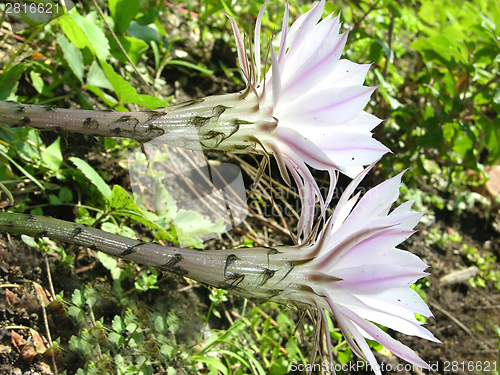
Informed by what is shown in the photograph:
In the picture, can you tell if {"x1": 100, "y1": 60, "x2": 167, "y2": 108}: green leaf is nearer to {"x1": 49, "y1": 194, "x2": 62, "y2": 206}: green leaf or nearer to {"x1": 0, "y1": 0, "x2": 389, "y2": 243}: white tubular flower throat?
{"x1": 0, "y1": 0, "x2": 389, "y2": 243}: white tubular flower throat

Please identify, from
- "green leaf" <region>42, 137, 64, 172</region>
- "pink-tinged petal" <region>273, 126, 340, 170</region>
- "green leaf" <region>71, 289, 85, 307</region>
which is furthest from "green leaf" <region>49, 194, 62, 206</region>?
"pink-tinged petal" <region>273, 126, 340, 170</region>

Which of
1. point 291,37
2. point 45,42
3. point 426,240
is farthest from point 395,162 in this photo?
point 45,42

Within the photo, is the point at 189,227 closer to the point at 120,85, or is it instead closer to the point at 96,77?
the point at 120,85

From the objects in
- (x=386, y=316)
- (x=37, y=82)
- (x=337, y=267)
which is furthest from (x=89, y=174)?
(x=386, y=316)

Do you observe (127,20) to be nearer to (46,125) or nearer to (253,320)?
(46,125)

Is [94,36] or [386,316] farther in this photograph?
[94,36]
